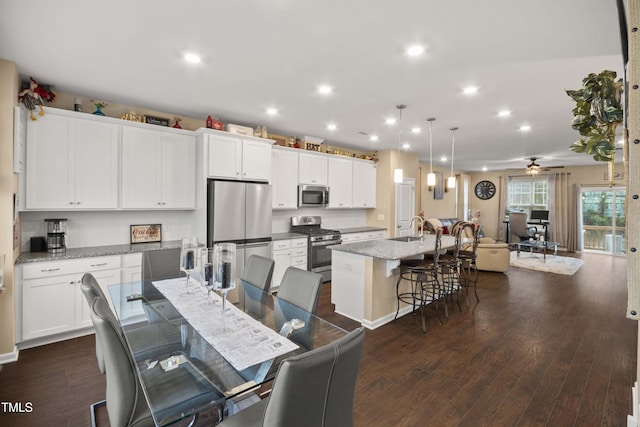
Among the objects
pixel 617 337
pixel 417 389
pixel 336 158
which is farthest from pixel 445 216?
pixel 417 389

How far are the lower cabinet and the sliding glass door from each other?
9276 mm

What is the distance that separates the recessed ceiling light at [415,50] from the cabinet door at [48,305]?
12.7ft

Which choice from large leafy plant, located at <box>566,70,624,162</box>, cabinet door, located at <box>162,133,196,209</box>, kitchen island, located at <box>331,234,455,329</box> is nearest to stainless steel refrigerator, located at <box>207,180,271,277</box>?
cabinet door, located at <box>162,133,196,209</box>

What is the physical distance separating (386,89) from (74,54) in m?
2.92

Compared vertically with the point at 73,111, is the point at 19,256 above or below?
below

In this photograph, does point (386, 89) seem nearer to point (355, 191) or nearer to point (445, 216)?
point (355, 191)

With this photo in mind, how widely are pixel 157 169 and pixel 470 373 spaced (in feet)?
13.5

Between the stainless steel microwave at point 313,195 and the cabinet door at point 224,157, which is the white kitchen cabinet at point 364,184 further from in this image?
the cabinet door at point 224,157

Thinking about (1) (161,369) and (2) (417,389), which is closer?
(1) (161,369)

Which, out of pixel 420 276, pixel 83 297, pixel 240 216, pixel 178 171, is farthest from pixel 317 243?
pixel 83 297

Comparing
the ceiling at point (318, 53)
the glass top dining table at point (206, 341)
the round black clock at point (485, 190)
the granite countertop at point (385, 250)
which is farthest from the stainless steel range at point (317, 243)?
the round black clock at point (485, 190)

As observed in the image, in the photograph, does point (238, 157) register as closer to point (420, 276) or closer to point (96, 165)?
point (96, 165)

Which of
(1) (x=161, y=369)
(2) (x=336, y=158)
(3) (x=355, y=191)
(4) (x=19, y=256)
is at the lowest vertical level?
(1) (x=161, y=369)

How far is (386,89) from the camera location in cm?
328
